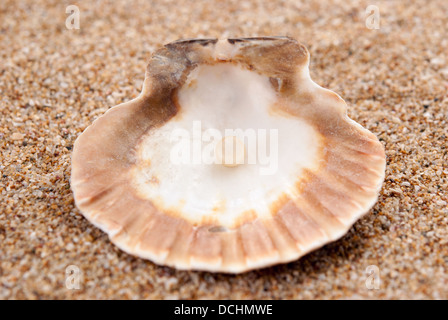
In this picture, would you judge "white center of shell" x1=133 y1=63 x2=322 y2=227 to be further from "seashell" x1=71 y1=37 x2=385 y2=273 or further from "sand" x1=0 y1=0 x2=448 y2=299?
"sand" x1=0 y1=0 x2=448 y2=299

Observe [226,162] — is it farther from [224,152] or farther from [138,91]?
[138,91]

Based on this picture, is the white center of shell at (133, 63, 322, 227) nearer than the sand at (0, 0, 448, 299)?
No

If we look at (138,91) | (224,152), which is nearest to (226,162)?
(224,152)

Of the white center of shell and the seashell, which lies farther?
the white center of shell

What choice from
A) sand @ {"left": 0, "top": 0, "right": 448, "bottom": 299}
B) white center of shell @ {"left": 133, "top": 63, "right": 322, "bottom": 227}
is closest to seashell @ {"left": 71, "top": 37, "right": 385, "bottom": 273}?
white center of shell @ {"left": 133, "top": 63, "right": 322, "bottom": 227}

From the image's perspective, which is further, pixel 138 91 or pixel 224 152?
pixel 138 91
